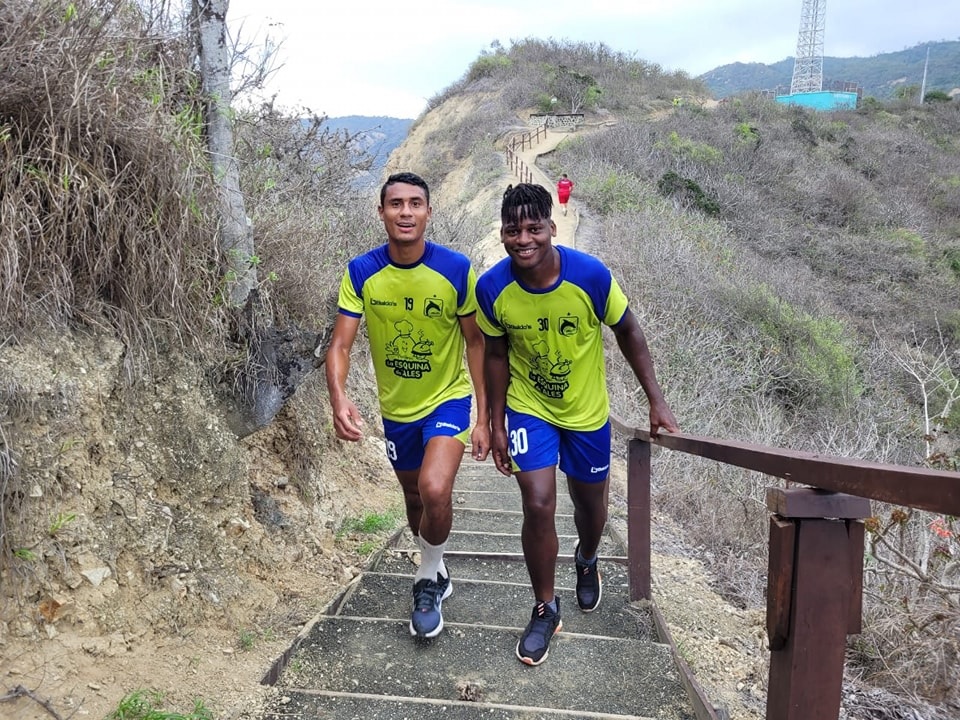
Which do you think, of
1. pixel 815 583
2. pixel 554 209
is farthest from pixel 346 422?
pixel 554 209

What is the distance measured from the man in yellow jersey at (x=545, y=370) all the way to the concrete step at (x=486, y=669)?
5.2 inches

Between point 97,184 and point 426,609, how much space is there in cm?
233

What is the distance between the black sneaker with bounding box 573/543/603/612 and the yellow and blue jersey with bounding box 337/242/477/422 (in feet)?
3.69

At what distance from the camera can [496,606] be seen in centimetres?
369

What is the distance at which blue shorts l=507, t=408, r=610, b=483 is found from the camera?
10.1 feet

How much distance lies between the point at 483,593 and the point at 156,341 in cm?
214

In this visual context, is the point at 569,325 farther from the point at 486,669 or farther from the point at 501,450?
the point at 486,669

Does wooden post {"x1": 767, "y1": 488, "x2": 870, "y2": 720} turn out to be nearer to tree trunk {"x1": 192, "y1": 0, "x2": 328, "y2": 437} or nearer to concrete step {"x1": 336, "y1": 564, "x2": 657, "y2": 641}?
concrete step {"x1": 336, "y1": 564, "x2": 657, "y2": 641}

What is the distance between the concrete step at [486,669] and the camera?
2836 mm

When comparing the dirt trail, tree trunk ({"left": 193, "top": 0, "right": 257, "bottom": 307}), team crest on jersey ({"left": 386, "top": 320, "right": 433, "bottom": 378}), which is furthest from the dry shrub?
the dirt trail

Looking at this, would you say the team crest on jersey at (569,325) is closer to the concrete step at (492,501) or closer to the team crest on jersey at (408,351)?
the team crest on jersey at (408,351)

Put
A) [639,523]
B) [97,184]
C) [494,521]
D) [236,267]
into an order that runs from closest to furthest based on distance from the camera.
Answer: [97,184], [236,267], [639,523], [494,521]

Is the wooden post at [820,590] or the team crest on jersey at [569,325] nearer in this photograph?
the wooden post at [820,590]

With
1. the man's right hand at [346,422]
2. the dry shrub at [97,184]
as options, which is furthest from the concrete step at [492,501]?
the dry shrub at [97,184]
